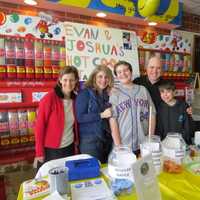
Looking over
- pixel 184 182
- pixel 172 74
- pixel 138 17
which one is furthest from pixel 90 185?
pixel 172 74

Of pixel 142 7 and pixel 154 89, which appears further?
pixel 142 7

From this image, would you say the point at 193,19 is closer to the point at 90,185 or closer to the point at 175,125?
the point at 175,125

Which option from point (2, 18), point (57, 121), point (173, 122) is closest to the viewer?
point (57, 121)

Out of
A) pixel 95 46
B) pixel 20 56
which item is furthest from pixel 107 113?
pixel 95 46

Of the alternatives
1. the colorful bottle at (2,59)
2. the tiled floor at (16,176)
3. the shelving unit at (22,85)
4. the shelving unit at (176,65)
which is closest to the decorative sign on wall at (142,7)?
the shelving unit at (176,65)

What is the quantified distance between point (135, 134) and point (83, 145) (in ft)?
1.56

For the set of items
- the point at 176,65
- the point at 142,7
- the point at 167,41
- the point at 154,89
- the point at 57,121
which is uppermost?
the point at 142,7

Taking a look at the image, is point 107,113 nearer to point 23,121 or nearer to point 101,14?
point 23,121

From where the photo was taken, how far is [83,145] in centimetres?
192

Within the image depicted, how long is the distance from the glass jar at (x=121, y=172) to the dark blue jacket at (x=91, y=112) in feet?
2.07

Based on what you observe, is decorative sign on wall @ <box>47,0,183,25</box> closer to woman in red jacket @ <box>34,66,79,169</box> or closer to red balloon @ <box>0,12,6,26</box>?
red balloon @ <box>0,12,6,26</box>

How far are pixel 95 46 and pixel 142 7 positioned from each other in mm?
784

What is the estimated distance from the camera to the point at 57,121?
186 cm

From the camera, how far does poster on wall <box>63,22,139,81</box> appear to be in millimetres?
2906
